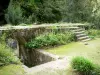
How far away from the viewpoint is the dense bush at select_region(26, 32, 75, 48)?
10.2 meters

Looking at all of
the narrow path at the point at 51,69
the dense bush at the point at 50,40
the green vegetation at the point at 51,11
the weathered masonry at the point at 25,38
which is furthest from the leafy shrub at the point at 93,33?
the narrow path at the point at 51,69

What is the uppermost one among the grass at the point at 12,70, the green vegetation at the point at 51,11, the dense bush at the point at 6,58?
the green vegetation at the point at 51,11

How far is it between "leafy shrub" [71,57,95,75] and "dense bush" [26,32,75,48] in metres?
3.77

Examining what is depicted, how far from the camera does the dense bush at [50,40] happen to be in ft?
33.5

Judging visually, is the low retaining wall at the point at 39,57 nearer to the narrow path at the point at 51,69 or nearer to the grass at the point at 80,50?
the grass at the point at 80,50

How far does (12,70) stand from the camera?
264 inches

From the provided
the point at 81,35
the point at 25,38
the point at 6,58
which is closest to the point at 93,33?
the point at 81,35

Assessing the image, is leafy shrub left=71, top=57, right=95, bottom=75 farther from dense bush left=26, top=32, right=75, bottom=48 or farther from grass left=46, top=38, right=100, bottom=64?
dense bush left=26, top=32, right=75, bottom=48

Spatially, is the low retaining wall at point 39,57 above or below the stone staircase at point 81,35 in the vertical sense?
below

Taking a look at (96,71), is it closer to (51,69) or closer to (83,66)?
(83,66)

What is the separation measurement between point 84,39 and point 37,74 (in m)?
6.11

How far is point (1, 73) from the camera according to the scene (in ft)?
21.2

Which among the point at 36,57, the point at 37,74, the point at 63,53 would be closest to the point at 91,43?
the point at 63,53

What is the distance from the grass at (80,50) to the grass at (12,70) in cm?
Answer: 265
